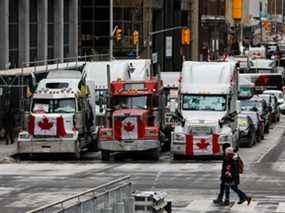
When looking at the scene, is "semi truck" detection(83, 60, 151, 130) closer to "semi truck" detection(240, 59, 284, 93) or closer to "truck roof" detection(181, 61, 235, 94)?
"truck roof" detection(181, 61, 235, 94)

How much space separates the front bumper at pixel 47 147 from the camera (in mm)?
34906

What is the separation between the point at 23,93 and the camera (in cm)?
4575

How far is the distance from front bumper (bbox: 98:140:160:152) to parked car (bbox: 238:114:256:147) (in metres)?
7.28

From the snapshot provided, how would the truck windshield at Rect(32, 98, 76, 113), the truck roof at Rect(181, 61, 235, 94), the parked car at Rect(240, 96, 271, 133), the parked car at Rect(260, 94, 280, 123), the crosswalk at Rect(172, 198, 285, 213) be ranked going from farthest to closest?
the parked car at Rect(260, 94, 280, 123) < the parked car at Rect(240, 96, 271, 133) < the truck roof at Rect(181, 61, 235, 94) < the truck windshield at Rect(32, 98, 76, 113) < the crosswalk at Rect(172, 198, 285, 213)

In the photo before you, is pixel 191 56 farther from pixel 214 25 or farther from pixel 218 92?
pixel 218 92

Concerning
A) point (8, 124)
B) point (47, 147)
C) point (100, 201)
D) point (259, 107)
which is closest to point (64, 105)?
point (47, 147)

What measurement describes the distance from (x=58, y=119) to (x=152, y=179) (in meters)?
7.86

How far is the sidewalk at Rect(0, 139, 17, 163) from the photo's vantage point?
34969 mm

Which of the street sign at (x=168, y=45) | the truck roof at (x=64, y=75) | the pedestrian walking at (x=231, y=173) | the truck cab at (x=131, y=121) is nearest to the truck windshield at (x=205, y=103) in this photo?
the truck cab at (x=131, y=121)

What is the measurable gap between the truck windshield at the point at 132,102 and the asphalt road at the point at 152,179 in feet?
6.47

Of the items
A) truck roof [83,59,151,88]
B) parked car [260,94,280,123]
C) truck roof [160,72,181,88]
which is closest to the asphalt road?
truck roof [83,59,151,88]

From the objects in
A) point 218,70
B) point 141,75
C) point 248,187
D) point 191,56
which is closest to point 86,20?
point 191,56

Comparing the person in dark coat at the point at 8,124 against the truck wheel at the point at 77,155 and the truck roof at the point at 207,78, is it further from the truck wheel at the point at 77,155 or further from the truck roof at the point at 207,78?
the truck roof at the point at 207,78

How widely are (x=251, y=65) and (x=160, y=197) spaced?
68277 millimetres
